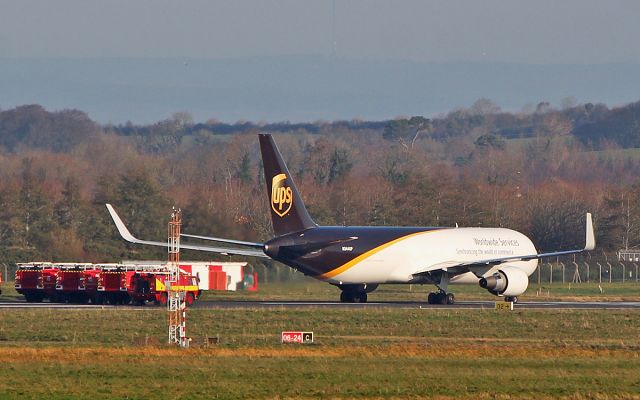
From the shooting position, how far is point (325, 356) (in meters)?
40.7

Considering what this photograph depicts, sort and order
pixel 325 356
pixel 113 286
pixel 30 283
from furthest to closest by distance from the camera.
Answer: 1. pixel 30 283
2. pixel 113 286
3. pixel 325 356

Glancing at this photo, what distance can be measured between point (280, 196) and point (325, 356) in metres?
30.3

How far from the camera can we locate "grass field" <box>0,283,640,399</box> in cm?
3281

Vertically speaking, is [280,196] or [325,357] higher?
[280,196]

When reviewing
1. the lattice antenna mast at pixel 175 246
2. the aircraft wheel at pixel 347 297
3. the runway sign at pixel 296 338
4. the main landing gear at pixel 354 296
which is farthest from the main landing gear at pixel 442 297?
the lattice antenna mast at pixel 175 246

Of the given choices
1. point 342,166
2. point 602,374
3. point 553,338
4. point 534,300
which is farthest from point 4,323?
point 342,166

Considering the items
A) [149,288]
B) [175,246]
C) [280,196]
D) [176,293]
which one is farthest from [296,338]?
[280,196]

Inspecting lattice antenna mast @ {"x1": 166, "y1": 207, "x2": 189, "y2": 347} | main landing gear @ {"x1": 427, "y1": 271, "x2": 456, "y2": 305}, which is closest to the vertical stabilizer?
main landing gear @ {"x1": 427, "y1": 271, "x2": 456, "y2": 305}

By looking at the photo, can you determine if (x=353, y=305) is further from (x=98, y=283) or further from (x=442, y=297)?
(x=98, y=283)

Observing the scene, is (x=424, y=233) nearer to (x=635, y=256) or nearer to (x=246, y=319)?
(x=246, y=319)

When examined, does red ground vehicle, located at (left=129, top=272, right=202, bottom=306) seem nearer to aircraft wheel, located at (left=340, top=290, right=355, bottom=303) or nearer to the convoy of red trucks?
the convoy of red trucks

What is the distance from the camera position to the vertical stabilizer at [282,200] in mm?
70438

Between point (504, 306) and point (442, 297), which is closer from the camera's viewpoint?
point (504, 306)

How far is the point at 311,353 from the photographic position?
1636 inches
